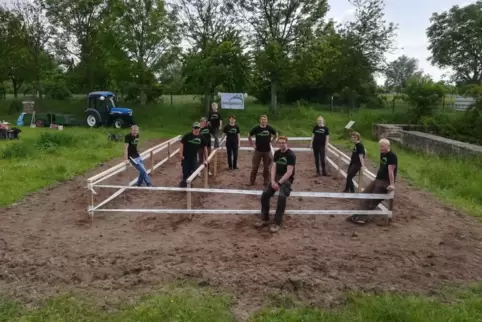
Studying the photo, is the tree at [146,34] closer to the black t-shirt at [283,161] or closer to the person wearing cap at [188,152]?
the person wearing cap at [188,152]

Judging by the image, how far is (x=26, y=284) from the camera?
16.1ft

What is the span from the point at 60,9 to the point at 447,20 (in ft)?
101

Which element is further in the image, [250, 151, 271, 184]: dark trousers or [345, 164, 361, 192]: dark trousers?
[250, 151, 271, 184]: dark trousers

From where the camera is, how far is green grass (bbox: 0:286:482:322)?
4.11 metres

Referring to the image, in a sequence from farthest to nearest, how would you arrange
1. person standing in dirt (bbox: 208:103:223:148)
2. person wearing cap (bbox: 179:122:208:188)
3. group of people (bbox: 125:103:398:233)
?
person standing in dirt (bbox: 208:103:223:148) → person wearing cap (bbox: 179:122:208:188) → group of people (bbox: 125:103:398:233)

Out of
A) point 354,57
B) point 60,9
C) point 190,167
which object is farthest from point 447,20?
point 190,167

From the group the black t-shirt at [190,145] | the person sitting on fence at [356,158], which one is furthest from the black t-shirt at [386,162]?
the black t-shirt at [190,145]

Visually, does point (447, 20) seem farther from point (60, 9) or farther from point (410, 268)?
point (410, 268)

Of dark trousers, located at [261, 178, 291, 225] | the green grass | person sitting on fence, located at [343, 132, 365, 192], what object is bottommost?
the green grass

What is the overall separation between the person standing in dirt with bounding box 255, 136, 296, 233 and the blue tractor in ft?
53.4


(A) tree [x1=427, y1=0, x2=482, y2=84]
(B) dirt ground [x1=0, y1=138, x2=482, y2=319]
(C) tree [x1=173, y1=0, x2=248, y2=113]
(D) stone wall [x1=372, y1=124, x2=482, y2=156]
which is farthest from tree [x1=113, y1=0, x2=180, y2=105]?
(A) tree [x1=427, y1=0, x2=482, y2=84]

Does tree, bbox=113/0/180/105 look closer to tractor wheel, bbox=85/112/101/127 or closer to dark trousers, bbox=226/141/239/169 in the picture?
tractor wheel, bbox=85/112/101/127

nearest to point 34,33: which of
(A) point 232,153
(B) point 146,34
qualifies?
(B) point 146,34

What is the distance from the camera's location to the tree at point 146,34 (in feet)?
77.5
